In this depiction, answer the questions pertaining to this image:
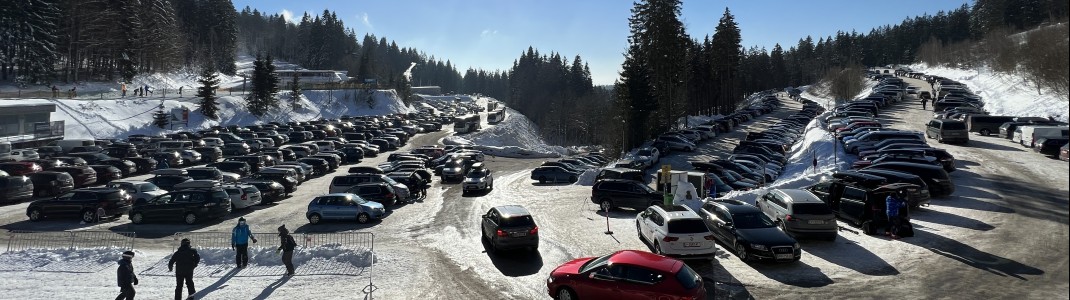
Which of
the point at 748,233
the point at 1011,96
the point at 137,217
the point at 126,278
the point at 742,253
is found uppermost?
the point at 1011,96

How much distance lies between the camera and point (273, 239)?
20.8m

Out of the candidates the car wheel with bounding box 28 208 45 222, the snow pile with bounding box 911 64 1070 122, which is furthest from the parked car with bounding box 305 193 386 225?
the snow pile with bounding box 911 64 1070 122

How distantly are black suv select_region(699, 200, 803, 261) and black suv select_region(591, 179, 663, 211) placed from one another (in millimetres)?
6537

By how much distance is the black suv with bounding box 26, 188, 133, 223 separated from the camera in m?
24.1

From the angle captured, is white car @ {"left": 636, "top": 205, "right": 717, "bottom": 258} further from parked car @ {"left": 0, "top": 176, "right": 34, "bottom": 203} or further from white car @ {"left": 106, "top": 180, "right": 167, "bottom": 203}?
parked car @ {"left": 0, "top": 176, "right": 34, "bottom": 203}

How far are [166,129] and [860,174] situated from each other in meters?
67.0

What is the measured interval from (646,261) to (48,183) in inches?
1222

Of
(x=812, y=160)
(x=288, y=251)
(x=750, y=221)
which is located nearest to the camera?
(x=288, y=251)

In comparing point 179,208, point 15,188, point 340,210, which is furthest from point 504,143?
point 179,208

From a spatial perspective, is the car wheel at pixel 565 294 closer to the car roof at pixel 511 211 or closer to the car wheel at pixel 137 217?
the car roof at pixel 511 211

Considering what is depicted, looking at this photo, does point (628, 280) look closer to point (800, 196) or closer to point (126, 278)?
point (800, 196)

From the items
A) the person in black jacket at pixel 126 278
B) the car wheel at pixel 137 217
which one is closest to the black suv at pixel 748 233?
the person in black jacket at pixel 126 278

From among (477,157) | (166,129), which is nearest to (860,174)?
(477,157)

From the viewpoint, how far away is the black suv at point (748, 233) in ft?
53.8
